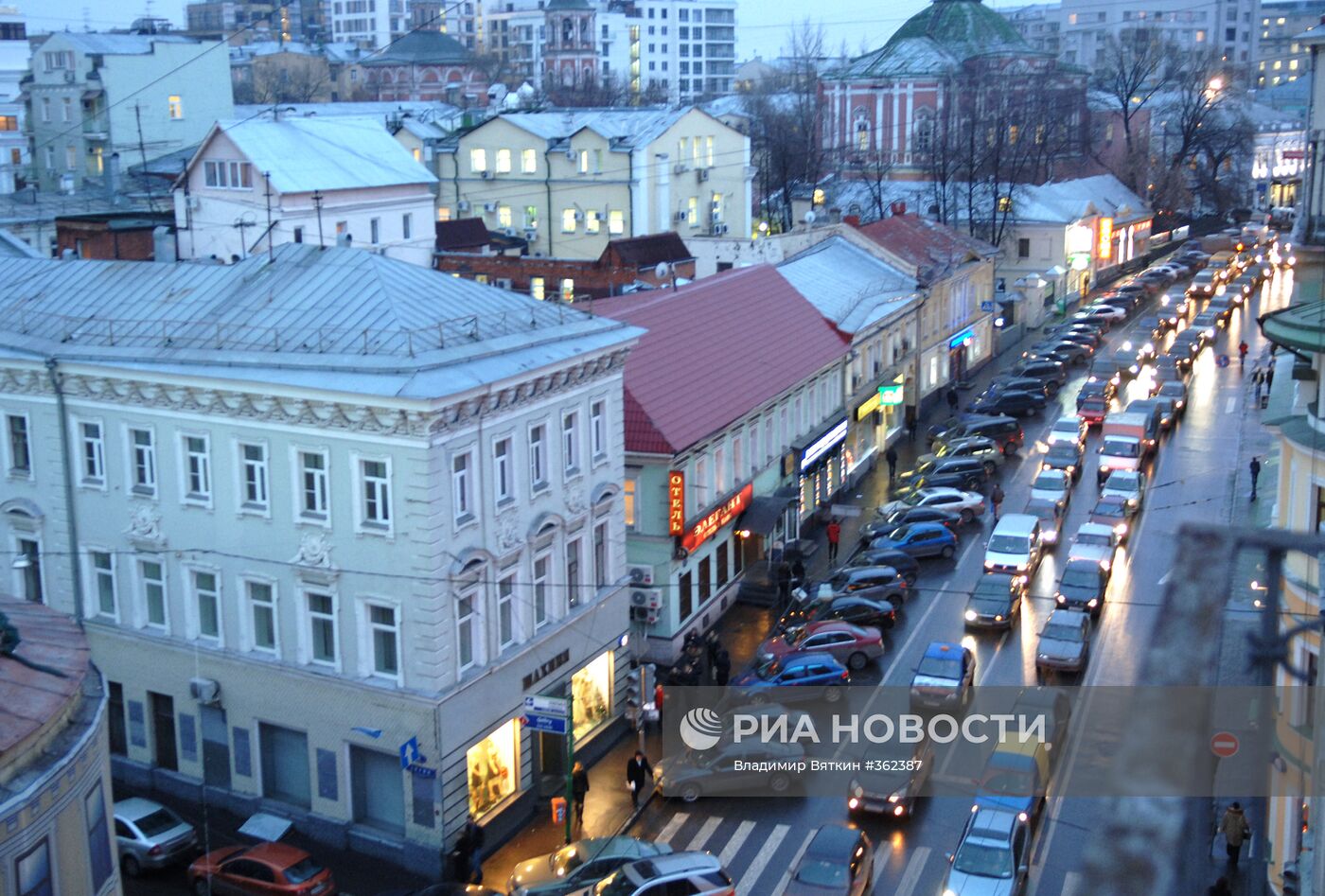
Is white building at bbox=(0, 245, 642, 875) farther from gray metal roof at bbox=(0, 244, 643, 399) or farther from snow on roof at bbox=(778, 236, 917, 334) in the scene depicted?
snow on roof at bbox=(778, 236, 917, 334)

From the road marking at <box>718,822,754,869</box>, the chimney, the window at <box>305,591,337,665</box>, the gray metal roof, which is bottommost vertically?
the road marking at <box>718,822,754,869</box>

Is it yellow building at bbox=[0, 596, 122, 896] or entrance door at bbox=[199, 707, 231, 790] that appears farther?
entrance door at bbox=[199, 707, 231, 790]

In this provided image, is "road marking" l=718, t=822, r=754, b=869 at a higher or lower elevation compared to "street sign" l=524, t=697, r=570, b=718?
lower

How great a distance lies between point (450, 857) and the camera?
21.6 metres

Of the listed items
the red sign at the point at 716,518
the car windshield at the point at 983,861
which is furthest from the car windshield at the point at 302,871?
the red sign at the point at 716,518

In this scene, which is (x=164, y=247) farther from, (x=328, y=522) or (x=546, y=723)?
(x=546, y=723)

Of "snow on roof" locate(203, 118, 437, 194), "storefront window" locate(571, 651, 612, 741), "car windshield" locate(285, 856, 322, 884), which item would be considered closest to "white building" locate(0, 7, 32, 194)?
"snow on roof" locate(203, 118, 437, 194)

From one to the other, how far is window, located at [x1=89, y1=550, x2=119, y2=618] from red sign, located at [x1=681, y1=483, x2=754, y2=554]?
1071cm

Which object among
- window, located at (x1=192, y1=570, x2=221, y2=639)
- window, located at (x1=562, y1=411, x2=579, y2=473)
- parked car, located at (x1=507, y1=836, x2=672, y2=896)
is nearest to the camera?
parked car, located at (x1=507, y1=836, x2=672, y2=896)

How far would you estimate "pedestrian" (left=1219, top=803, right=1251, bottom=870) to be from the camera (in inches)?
792

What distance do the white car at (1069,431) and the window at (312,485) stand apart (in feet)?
87.4

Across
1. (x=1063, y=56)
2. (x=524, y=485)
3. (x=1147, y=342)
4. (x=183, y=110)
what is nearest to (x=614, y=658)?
(x=524, y=485)

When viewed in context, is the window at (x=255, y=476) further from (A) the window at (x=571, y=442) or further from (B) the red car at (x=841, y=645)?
(B) the red car at (x=841, y=645)

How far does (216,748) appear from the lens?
23.9m
